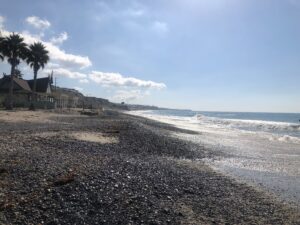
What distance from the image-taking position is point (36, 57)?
5588 cm

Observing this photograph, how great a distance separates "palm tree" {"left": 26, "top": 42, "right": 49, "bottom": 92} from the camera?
55.6 m

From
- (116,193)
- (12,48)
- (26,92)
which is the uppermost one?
(12,48)

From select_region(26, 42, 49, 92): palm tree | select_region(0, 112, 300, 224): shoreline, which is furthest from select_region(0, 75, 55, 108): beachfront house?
select_region(0, 112, 300, 224): shoreline

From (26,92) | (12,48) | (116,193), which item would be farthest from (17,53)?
(116,193)

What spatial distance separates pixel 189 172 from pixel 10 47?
4330 centimetres

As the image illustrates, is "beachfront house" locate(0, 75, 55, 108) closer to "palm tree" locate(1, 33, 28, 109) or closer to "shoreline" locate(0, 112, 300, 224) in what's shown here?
"palm tree" locate(1, 33, 28, 109)

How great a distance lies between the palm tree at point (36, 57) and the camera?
55.6m

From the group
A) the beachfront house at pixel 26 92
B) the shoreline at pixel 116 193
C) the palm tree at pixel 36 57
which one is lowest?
the shoreline at pixel 116 193

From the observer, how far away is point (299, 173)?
16031mm

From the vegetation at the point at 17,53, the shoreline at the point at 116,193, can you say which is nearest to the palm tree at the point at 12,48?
the vegetation at the point at 17,53

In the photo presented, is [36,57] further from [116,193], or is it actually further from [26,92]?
[116,193]

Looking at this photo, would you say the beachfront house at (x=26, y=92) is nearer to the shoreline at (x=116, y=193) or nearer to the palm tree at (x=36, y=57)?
the palm tree at (x=36, y=57)

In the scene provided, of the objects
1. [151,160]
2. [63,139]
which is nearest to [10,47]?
[63,139]

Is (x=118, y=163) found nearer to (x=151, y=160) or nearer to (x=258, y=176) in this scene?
(x=151, y=160)
